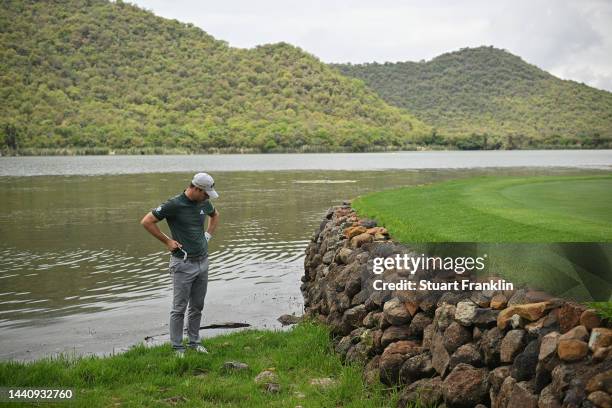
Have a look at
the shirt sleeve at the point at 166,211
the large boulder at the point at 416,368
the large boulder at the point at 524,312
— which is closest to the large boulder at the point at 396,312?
the large boulder at the point at 416,368

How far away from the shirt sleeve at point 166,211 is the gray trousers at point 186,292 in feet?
2.29

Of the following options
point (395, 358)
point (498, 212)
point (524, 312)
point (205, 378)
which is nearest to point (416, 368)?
point (395, 358)

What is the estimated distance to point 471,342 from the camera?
24.6 ft

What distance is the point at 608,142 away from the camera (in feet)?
603

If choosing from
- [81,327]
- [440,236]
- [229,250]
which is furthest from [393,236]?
[229,250]

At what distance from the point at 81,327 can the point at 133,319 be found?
1.09 m

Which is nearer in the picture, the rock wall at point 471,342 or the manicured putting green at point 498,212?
the rock wall at point 471,342

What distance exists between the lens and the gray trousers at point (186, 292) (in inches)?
371

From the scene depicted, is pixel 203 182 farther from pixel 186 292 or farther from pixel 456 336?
pixel 456 336

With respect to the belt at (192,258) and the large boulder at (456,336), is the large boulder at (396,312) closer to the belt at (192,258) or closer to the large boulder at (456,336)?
the large boulder at (456,336)

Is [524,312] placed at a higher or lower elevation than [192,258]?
lower

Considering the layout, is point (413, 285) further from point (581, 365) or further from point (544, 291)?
point (581, 365)

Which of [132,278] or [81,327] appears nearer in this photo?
[81,327]

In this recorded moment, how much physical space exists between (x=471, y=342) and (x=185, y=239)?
4496 millimetres
